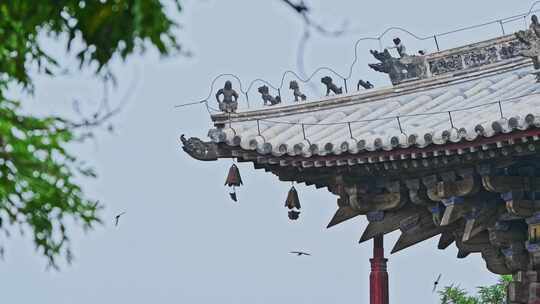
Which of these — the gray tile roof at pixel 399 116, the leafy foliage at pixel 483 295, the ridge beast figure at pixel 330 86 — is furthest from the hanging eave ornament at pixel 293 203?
the leafy foliage at pixel 483 295

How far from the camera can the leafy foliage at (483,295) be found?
719 inches

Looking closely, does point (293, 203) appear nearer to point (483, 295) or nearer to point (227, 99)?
point (227, 99)

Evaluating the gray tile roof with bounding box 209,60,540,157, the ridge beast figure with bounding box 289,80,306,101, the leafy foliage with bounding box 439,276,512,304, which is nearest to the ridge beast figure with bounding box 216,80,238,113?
the gray tile roof with bounding box 209,60,540,157

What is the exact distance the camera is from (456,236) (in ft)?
31.7

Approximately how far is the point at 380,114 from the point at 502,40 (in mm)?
1395

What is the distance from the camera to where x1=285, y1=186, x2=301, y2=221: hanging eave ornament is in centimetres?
975

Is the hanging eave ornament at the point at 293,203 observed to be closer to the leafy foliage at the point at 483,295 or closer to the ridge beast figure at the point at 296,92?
the ridge beast figure at the point at 296,92

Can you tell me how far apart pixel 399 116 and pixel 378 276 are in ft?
4.95

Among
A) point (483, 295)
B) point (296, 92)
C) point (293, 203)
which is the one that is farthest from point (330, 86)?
point (483, 295)

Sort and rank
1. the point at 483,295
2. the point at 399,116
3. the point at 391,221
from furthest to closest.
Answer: the point at 483,295 → the point at 391,221 → the point at 399,116

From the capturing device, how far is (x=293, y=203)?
384 inches

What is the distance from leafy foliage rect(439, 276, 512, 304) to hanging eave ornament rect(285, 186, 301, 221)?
351 inches

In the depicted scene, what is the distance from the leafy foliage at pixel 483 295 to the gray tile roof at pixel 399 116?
310 inches

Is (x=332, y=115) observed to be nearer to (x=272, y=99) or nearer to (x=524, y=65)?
(x=272, y=99)
